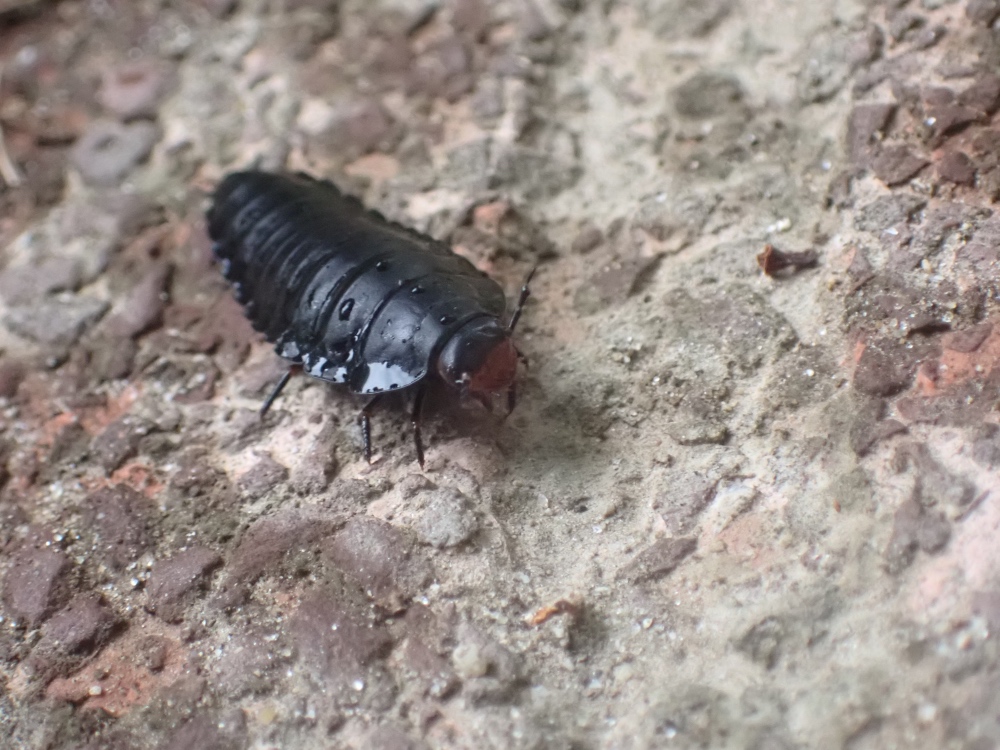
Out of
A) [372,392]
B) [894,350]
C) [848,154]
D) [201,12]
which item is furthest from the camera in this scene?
[201,12]

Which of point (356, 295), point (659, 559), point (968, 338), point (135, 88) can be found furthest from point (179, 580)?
point (135, 88)

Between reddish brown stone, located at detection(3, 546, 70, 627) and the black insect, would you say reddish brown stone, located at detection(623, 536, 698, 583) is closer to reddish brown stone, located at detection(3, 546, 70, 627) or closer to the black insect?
the black insect

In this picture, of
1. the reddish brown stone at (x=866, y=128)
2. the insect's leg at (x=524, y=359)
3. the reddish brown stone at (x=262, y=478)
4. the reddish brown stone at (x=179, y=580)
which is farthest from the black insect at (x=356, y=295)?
the reddish brown stone at (x=866, y=128)

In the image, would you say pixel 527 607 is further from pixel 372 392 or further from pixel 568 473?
pixel 372 392

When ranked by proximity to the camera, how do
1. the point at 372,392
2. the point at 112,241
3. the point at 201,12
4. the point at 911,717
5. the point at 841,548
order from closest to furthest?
the point at 911,717 → the point at 841,548 → the point at 372,392 → the point at 112,241 → the point at 201,12

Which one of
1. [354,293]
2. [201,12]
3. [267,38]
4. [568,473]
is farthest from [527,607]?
[201,12]

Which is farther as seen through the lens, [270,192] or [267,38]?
[267,38]

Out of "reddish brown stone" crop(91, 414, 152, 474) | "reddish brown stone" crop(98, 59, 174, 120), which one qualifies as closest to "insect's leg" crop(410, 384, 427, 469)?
"reddish brown stone" crop(91, 414, 152, 474)
